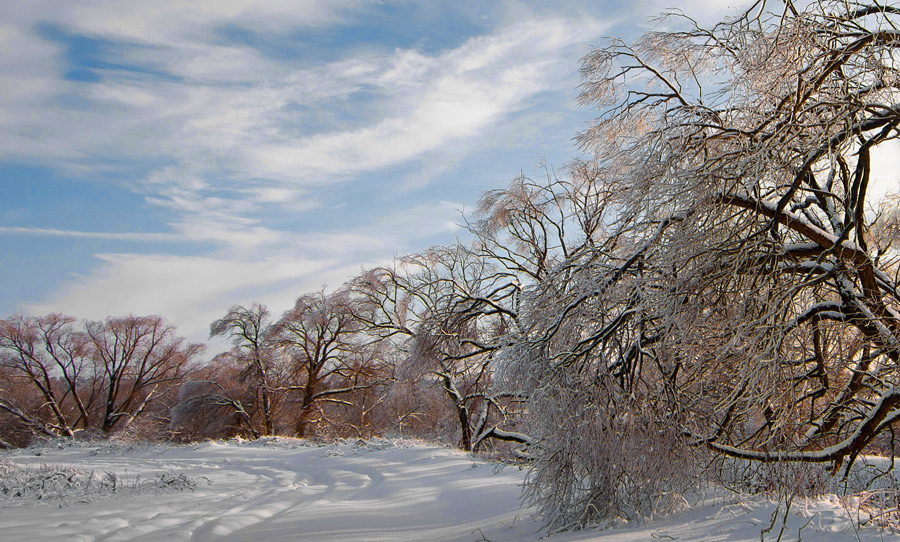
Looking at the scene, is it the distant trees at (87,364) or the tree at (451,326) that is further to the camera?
the distant trees at (87,364)

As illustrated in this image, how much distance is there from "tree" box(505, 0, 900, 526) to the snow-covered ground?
0.68m

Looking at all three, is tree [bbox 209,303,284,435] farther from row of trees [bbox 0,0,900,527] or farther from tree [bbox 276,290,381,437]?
row of trees [bbox 0,0,900,527]

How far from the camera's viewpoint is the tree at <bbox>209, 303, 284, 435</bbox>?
27.0m

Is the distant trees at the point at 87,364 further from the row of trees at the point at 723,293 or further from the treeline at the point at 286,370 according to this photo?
the row of trees at the point at 723,293

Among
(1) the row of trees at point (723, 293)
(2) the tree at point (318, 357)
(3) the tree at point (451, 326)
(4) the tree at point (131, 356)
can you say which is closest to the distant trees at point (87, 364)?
(4) the tree at point (131, 356)

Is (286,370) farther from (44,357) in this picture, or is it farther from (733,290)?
(733,290)

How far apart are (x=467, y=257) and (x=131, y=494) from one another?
9.19 metres

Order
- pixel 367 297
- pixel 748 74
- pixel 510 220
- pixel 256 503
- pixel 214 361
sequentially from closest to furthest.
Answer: pixel 748 74, pixel 256 503, pixel 510 220, pixel 367 297, pixel 214 361

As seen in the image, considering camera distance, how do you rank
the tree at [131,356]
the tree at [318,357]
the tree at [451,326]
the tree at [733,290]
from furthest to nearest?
the tree at [131,356]
the tree at [318,357]
the tree at [451,326]
the tree at [733,290]

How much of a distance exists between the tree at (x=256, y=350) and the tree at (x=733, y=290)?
2353 cm

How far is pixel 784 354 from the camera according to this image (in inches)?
166

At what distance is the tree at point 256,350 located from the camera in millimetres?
27016

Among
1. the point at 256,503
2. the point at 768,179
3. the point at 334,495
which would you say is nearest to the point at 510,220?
the point at 334,495

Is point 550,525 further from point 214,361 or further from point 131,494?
point 214,361
